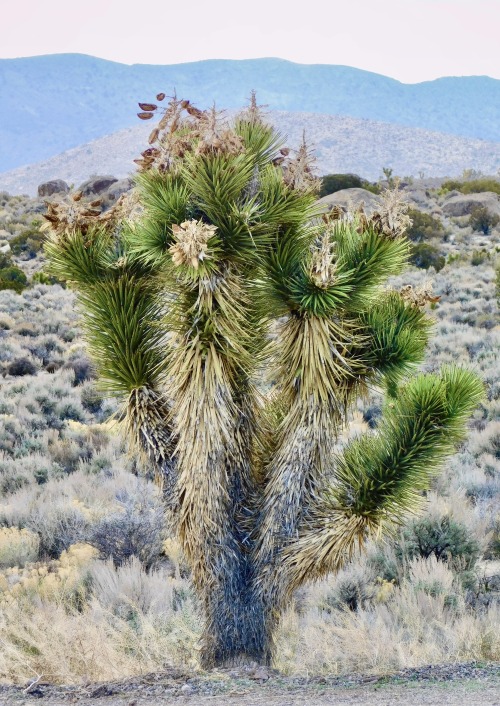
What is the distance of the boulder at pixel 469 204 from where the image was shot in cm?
4228

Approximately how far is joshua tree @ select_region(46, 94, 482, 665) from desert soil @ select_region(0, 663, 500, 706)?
65 centimetres

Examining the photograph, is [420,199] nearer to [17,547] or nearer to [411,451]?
[17,547]

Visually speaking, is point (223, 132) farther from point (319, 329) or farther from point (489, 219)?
point (489, 219)

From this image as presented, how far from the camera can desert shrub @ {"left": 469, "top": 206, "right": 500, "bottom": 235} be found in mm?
39875

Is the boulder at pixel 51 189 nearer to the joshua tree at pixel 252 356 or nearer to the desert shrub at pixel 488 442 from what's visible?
the desert shrub at pixel 488 442

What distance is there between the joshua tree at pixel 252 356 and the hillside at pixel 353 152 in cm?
9828

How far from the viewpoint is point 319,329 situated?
209 inches

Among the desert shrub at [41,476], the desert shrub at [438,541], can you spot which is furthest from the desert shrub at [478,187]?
the desert shrub at [438,541]

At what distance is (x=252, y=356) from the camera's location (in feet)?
18.8

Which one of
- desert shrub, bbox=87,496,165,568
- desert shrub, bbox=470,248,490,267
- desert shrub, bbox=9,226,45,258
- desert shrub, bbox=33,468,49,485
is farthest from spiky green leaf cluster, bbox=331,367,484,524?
desert shrub, bbox=9,226,45,258

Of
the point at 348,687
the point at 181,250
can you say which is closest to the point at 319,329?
the point at 181,250

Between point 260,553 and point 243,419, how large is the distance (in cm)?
91

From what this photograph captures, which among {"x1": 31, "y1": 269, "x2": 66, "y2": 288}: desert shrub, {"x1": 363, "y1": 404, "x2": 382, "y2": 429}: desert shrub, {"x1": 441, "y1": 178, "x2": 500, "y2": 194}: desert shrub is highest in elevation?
{"x1": 441, "y1": 178, "x2": 500, "y2": 194}: desert shrub

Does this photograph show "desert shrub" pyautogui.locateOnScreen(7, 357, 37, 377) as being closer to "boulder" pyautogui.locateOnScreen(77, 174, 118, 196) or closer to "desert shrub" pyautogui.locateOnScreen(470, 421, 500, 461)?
"desert shrub" pyautogui.locateOnScreen(470, 421, 500, 461)
